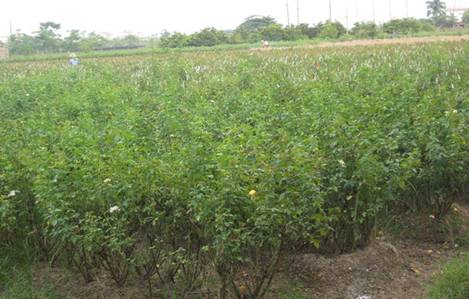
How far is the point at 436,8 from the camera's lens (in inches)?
3036

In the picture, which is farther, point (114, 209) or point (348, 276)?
point (348, 276)

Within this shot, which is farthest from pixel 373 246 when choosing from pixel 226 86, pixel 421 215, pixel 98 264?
pixel 226 86

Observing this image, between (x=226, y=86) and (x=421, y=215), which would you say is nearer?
(x=421, y=215)

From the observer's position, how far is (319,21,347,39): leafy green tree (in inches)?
1960

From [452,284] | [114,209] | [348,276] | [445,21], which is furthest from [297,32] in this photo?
[114,209]

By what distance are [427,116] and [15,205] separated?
3.90 meters

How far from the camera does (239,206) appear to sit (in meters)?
3.88

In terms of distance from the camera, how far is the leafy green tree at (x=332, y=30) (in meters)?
49.8

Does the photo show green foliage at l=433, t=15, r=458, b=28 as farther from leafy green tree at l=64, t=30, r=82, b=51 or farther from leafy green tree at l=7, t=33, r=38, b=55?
leafy green tree at l=7, t=33, r=38, b=55

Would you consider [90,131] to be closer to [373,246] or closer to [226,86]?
[373,246]

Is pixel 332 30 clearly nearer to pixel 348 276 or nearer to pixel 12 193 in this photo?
pixel 348 276

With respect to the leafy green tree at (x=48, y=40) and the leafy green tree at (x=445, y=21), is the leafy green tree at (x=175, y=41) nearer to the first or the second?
the leafy green tree at (x=48, y=40)

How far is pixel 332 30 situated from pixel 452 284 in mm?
47936

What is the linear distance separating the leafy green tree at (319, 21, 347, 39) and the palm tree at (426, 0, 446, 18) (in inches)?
1132
